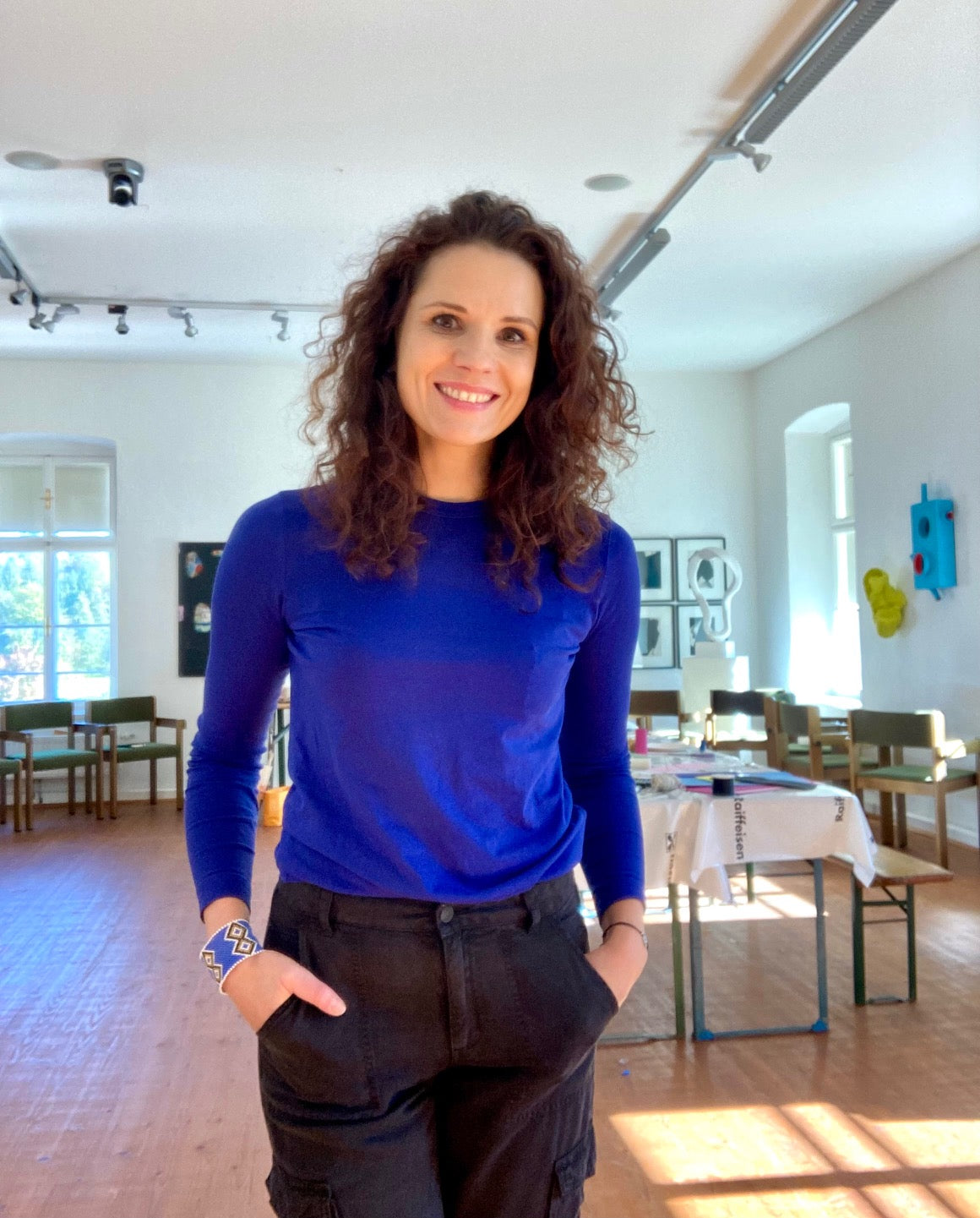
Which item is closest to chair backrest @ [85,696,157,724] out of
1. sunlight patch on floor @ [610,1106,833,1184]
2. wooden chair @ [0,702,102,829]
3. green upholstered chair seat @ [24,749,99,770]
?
wooden chair @ [0,702,102,829]

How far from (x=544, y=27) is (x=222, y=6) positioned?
113 cm

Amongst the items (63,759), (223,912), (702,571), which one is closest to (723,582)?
(702,571)

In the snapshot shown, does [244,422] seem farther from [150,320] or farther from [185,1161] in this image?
[185,1161]

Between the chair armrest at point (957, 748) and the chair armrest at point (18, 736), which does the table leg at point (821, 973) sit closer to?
the chair armrest at point (957, 748)

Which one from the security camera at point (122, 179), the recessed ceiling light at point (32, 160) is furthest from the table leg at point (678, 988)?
the recessed ceiling light at point (32, 160)

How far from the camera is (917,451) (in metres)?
7.08

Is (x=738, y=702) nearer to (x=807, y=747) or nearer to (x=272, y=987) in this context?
(x=807, y=747)

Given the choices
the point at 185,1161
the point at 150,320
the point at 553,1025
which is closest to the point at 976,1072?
the point at 185,1161

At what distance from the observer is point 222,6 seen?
12.7ft

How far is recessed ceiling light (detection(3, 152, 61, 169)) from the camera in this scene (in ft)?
16.4

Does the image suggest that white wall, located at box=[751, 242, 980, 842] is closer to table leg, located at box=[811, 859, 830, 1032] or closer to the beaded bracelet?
table leg, located at box=[811, 859, 830, 1032]

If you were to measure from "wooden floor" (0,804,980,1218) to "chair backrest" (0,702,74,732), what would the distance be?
3417mm

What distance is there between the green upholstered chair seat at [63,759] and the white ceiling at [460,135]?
327 centimetres

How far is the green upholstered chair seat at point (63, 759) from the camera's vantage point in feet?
26.2
